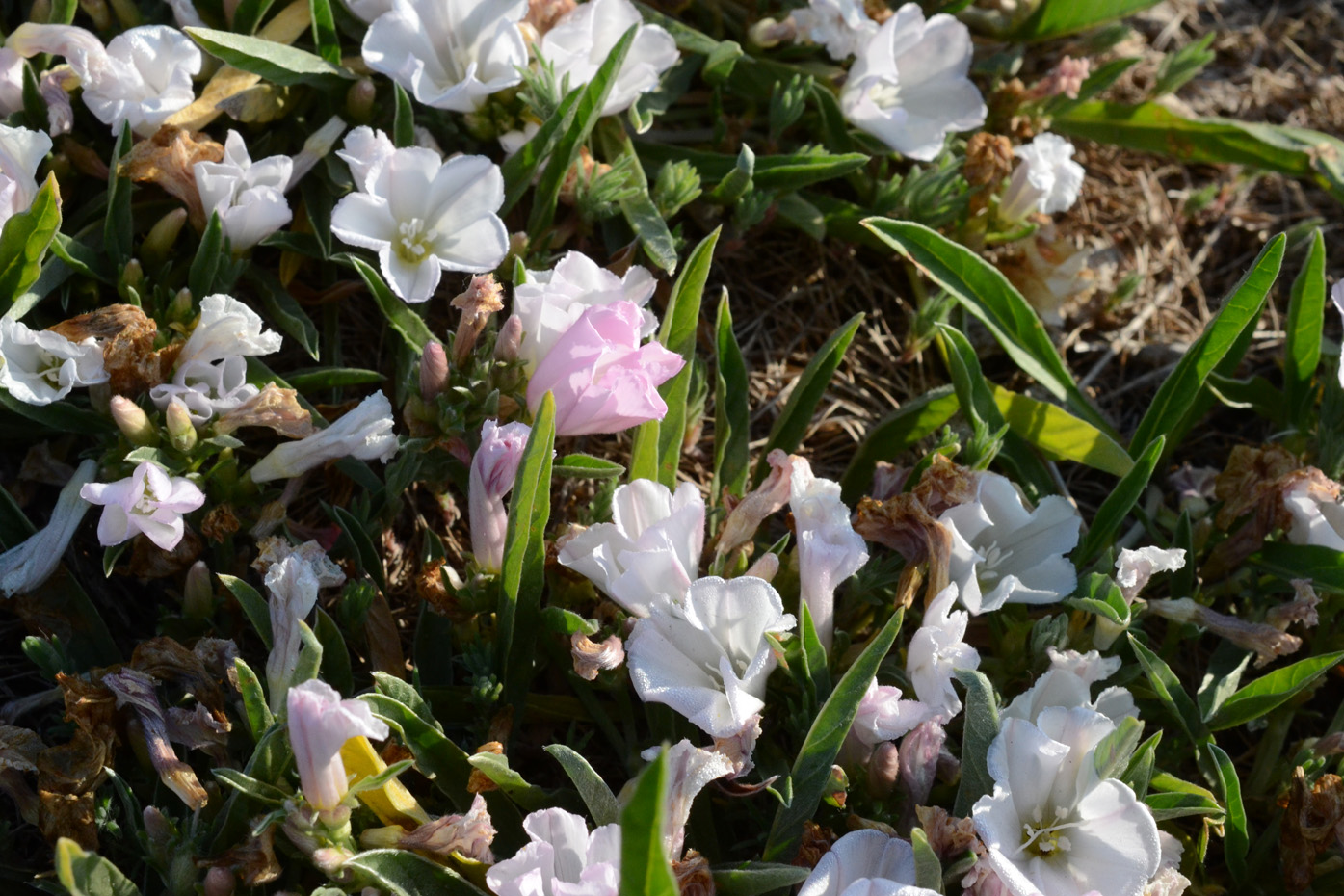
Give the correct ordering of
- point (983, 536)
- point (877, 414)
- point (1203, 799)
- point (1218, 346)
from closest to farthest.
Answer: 1. point (1203, 799)
2. point (983, 536)
3. point (1218, 346)
4. point (877, 414)

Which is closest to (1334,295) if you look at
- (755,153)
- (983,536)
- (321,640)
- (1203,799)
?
(983,536)

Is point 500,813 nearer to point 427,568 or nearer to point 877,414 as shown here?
point 427,568

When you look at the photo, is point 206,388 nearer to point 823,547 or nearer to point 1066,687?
point 823,547

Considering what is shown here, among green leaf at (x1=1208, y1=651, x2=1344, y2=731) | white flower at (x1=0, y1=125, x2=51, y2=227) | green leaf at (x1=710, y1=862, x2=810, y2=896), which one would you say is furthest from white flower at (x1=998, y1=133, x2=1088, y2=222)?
white flower at (x1=0, y1=125, x2=51, y2=227)

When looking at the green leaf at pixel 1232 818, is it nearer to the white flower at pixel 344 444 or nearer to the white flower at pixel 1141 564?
the white flower at pixel 1141 564

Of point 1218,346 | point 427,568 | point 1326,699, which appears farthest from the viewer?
point 1326,699

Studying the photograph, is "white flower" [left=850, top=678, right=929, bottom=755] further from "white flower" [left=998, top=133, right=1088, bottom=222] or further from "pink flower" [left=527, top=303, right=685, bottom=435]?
"white flower" [left=998, top=133, right=1088, bottom=222]

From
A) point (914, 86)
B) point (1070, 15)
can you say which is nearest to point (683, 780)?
point (914, 86)

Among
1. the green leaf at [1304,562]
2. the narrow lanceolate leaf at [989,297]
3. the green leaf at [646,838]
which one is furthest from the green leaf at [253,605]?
the green leaf at [1304,562]
